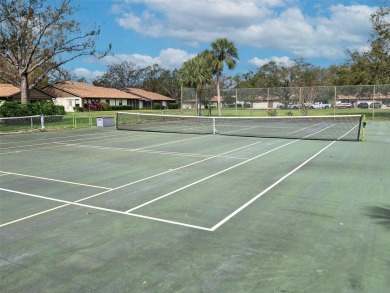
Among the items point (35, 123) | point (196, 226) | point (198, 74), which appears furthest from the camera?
point (198, 74)

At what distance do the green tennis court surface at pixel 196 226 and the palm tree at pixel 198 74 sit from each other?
108 ft

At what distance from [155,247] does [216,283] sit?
5.01 ft

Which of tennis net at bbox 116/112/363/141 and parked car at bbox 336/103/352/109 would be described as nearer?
tennis net at bbox 116/112/363/141

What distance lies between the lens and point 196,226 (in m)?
7.07

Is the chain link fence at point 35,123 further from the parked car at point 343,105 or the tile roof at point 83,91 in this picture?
the tile roof at point 83,91

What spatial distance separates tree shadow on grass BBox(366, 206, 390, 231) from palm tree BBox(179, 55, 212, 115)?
126 ft

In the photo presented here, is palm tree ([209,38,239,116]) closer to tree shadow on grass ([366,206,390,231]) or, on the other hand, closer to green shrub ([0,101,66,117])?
green shrub ([0,101,66,117])

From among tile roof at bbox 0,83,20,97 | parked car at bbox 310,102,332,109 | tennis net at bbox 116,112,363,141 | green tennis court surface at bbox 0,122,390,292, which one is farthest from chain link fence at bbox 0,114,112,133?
parked car at bbox 310,102,332,109

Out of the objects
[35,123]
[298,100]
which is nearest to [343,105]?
[298,100]

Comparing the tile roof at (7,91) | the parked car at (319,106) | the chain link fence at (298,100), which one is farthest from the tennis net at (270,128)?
the tile roof at (7,91)

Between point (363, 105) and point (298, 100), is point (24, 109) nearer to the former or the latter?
point (298, 100)

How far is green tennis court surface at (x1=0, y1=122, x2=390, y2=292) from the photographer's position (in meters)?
5.00

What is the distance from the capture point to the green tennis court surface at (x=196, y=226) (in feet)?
16.4

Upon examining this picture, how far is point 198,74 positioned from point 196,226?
40360mm
